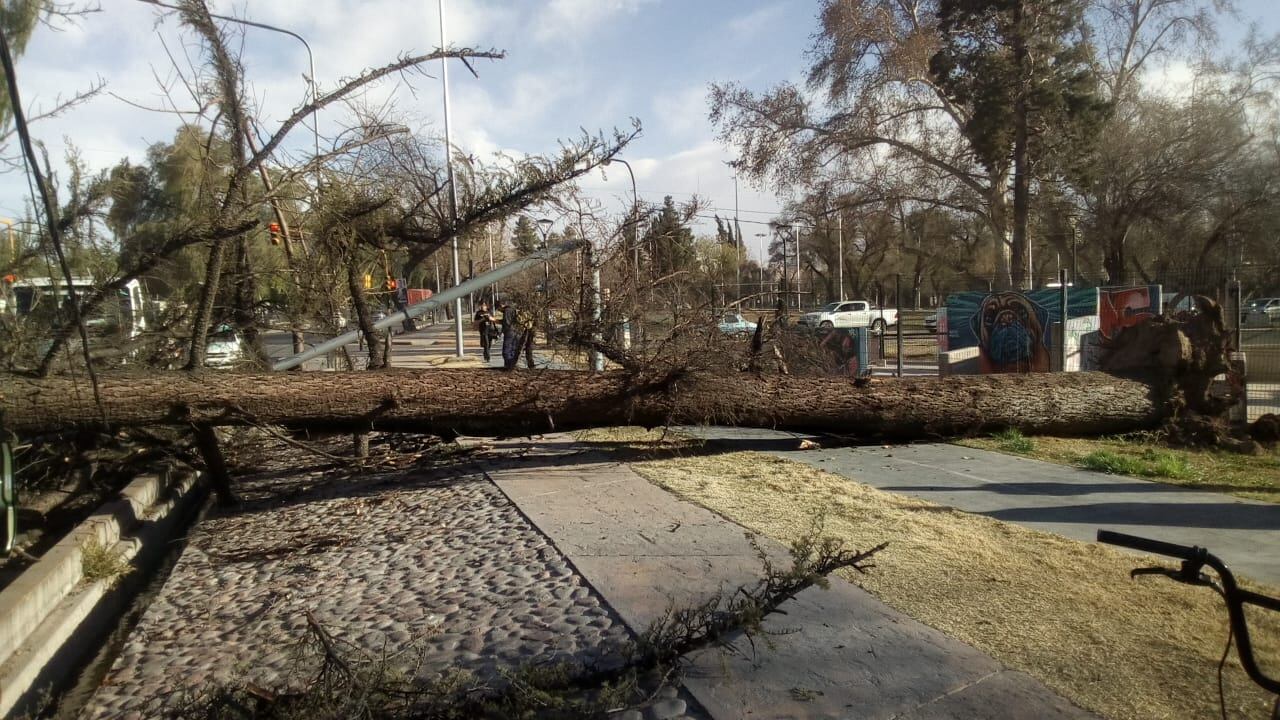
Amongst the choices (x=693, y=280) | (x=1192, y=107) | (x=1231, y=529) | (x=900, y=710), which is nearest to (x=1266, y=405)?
Result: (x=1231, y=529)

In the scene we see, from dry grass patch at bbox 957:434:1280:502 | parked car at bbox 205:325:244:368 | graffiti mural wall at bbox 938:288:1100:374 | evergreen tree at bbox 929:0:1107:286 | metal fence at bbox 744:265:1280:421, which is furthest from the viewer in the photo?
evergreen tree at bbox 929:0:1107:286

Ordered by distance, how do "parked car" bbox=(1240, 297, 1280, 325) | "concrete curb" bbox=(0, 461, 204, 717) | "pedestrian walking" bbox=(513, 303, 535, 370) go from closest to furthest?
"concrete curb" bbox=(0, 461, 204, 717) < "pedestrian walking" bbox=(513, 303, 535, 370) < "parked car" bbox=(1240, 297, 1280, 325)

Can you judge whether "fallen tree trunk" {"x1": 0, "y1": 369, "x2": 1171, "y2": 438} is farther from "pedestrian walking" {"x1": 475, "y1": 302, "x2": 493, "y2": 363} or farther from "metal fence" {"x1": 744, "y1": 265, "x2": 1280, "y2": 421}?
"pedestrian walking" {"x1": 475, "y1": 302, "x2": 493, "y2": 363}

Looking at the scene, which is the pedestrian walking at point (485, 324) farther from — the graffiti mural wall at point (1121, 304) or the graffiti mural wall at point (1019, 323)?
the graffiti mural wall at point (1121, 304)

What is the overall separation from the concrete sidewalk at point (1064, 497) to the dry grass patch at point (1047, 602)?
437 millimetres

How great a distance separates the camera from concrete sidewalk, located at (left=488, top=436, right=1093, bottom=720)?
332cm

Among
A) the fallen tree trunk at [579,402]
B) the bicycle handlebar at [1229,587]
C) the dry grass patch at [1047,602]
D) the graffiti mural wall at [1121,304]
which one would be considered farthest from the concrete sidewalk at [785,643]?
the graffiti mural wall at [1121,304]

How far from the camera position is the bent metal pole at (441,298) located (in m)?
8.98

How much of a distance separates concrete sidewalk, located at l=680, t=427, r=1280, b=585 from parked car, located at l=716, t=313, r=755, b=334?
1.23 m

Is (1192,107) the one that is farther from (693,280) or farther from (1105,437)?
(693,280)

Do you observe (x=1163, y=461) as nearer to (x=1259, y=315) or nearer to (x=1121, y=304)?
(x=1259, y=315)

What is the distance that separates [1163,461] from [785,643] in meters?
5.66

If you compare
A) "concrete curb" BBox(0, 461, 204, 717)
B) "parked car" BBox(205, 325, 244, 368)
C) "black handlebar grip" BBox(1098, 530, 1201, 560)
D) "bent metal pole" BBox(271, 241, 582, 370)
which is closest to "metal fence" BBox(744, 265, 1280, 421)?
"bent metal pole" BBox(271, 241, 582, 370)

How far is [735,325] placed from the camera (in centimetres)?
941
